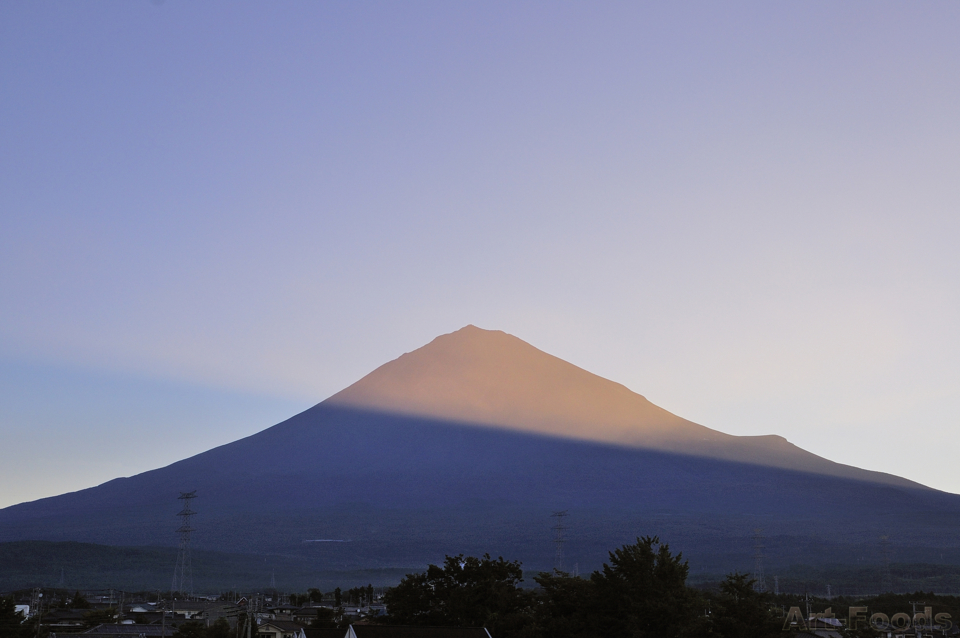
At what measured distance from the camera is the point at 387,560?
172m

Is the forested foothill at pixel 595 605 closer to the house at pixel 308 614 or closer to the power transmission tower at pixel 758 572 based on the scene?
the house at pixel 308 614

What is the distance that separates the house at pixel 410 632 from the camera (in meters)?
35.3

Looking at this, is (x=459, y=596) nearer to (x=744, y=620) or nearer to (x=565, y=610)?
(x=565, y=610)

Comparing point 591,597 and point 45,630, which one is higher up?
point 591,597

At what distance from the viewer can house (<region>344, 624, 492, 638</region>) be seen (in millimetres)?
35281

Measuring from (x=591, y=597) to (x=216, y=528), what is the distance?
16555 centimetres


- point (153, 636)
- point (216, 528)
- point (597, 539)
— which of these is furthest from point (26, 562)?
point (153, 636)

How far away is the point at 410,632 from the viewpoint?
118 ft

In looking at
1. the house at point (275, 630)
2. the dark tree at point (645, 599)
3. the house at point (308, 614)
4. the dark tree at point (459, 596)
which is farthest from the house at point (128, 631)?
the dark tree at point (645, 599)

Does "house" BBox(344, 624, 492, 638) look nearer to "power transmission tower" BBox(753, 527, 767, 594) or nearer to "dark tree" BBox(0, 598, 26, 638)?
"dark tree" BBox(0, 598, 26, 638)

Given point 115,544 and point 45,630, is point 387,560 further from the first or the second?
point 45,630

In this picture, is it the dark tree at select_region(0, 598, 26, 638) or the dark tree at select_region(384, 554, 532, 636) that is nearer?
the dark tree at select_region(384, 554, 532, 636)

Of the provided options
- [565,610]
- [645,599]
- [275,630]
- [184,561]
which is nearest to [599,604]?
[645,599]

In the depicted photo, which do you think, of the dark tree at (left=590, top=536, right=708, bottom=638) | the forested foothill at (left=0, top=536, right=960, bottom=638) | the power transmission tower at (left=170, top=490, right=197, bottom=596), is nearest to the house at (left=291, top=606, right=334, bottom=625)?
the power transmission tower at (left=170, top=490, right=197, bottom=596)
